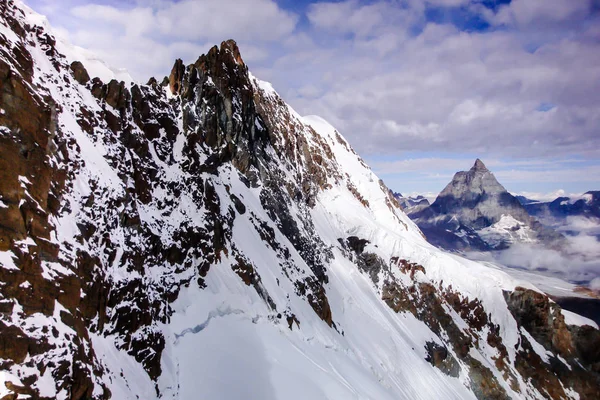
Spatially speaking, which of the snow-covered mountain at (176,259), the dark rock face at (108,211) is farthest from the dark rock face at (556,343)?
the dark rock face at (108,211)

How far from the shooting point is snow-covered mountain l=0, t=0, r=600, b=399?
1609 centimetres

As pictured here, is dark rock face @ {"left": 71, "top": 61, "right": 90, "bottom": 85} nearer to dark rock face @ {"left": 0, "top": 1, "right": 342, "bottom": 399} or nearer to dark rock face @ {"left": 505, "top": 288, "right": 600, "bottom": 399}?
dark rock face @ {"left": 0, "top": 1, "right": 342, "bottom": 399}

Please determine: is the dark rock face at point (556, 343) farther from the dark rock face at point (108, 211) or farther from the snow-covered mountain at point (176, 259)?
the dark rock face at point (108, 211)

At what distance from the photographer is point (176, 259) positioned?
1089 inches

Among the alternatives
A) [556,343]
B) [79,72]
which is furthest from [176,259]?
[556,343]

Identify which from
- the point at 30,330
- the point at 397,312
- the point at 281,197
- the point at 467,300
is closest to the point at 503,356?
the point at 467,300

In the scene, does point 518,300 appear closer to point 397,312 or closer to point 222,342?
point 397,312

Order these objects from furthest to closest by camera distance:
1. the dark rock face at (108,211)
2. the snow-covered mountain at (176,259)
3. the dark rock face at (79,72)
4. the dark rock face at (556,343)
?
the dark rock face at (556,343), the dark rock face at (79,72), the snow-covered mountain at (176,259), the dark rock face at (108,211)

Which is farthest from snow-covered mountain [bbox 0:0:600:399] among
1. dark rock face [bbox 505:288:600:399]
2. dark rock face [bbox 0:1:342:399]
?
dark rock face [bbox 505:288:600:399]

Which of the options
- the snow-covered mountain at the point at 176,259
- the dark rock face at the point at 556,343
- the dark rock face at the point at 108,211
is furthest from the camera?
the dark rock face at the point at 556,343

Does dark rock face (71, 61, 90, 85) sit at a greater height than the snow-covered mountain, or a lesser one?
greater

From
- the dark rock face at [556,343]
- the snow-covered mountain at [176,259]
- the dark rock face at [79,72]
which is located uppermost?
the dark rock face at [79,72]

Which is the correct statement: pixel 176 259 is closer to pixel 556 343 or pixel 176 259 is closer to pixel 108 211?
pixel 108 211

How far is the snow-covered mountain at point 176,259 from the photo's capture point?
16094 mm
